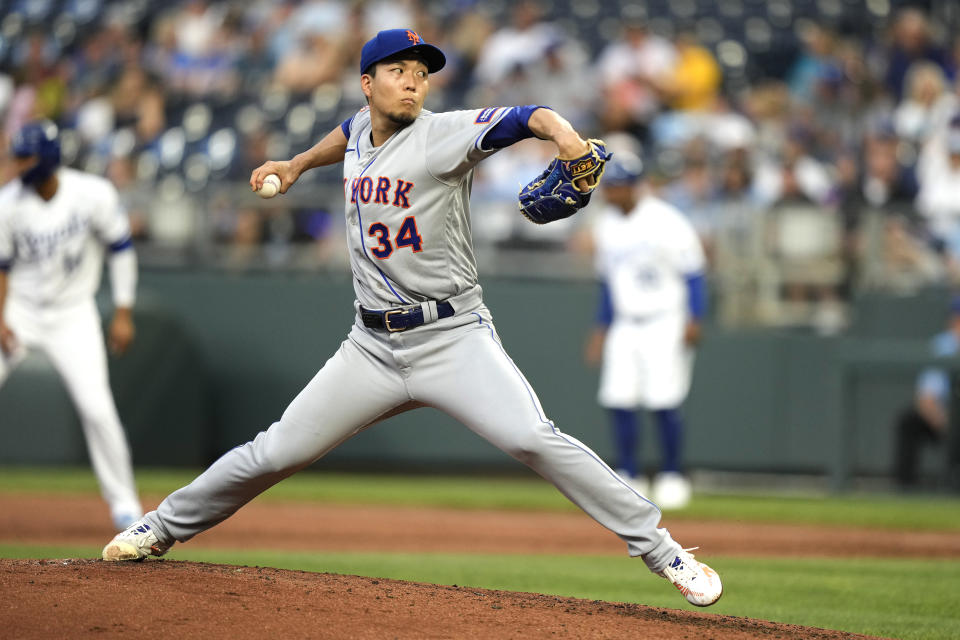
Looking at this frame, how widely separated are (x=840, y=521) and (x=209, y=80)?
8.96 metres

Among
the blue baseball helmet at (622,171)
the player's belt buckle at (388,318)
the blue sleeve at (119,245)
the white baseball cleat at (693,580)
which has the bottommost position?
the white baseball cleat at (693,580)

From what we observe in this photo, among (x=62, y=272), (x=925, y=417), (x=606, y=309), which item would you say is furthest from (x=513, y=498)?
(x=62, y=272)

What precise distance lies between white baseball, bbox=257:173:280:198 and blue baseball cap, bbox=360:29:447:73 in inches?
21.7

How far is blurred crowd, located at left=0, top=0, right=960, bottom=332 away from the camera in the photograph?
38.3 ft

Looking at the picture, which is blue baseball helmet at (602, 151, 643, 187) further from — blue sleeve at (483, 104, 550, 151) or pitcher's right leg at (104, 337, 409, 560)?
blue sleeve at (483, 104, 550, 151)

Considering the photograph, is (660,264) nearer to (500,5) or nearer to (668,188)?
(668,188)

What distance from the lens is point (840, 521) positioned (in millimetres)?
Result: 9672

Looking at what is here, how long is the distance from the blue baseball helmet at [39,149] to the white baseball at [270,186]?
291cm

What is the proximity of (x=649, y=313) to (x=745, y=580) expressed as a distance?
3.75 metres

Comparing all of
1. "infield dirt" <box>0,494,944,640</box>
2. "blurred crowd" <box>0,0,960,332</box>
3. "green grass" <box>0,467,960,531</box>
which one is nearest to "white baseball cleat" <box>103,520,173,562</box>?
"infield dirt" <box>0,494,944,640</box>

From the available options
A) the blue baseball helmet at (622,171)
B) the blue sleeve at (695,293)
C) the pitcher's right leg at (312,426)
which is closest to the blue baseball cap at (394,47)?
the pitcher's right leg at (312,426)

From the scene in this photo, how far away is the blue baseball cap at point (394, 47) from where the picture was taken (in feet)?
14.9

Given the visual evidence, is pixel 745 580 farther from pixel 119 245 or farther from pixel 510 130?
pixel 119 245

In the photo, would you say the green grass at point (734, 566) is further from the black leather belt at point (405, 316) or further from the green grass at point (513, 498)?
the black leather belt at point (405, 316)
